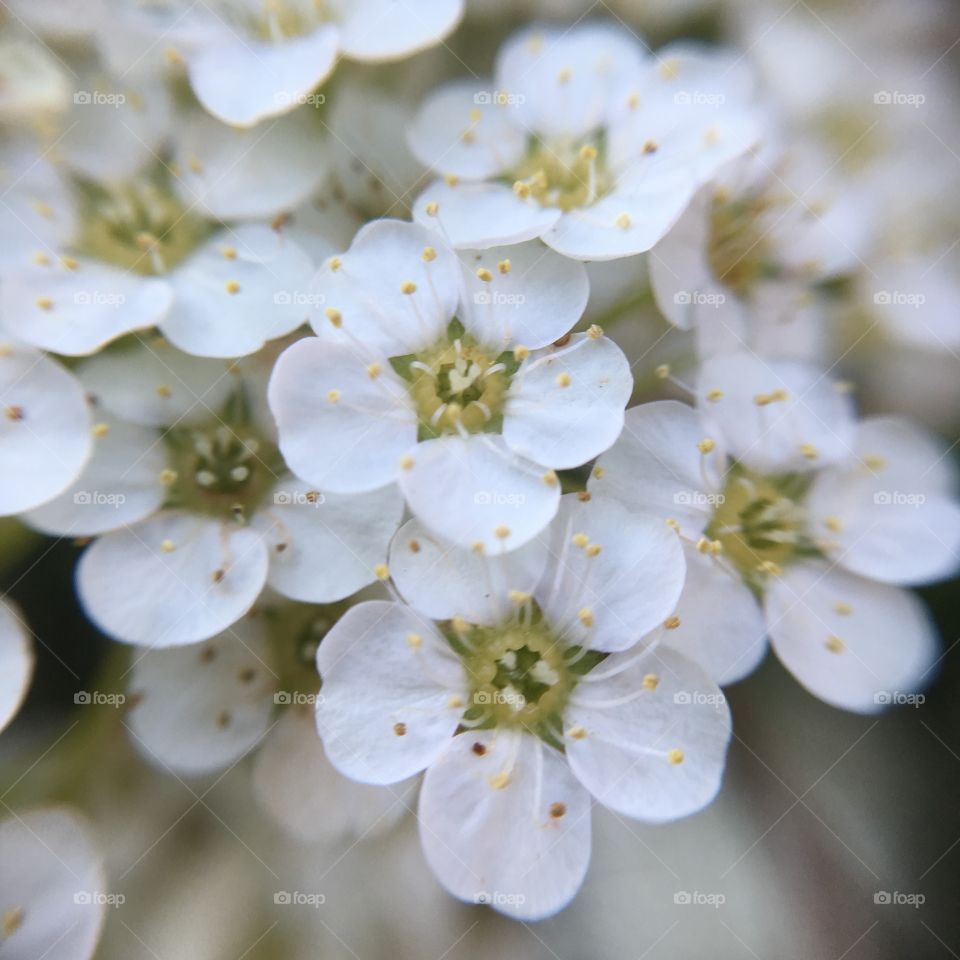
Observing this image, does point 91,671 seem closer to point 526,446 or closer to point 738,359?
point 526,446

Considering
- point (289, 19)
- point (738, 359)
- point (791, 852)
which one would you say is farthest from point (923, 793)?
point (289, 19)

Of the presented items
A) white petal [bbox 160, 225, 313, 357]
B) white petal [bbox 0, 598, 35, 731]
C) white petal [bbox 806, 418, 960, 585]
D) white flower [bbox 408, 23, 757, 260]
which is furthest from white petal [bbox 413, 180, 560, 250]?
white petal [bbox 0, 598, 35, 731]

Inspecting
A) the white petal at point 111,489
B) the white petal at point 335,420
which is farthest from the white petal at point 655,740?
the white petal at point 111,489

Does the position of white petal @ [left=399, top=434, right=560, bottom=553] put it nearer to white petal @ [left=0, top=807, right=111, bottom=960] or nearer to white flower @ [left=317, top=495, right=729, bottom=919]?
white flower @ [left=317, top=495, right=729, bottom=919]

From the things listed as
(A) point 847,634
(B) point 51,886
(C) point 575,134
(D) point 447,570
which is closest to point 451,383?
(D) point 447,570

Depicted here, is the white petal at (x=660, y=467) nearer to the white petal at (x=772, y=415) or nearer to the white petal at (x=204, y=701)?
the white petal at (x=772, y=415)
